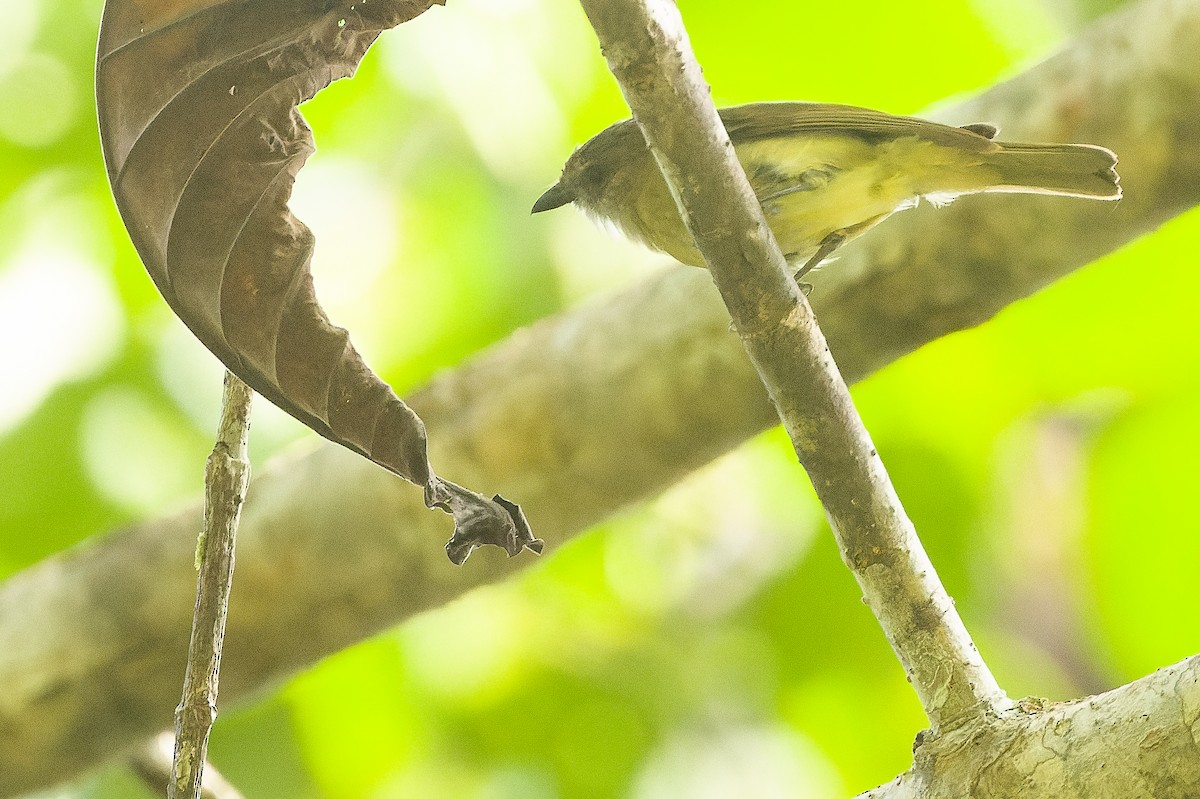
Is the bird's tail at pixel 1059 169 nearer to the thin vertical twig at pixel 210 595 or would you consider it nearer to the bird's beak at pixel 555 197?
the bird's beak at pixel 555 197

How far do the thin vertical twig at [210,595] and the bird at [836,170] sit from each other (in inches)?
46.2

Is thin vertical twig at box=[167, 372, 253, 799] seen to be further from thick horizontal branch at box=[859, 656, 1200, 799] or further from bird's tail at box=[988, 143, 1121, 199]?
bird's tail at box=[988, 143, 1121, 199]

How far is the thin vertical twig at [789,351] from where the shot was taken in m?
1.20

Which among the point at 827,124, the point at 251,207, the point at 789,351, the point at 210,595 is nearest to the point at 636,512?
the point at 827,124

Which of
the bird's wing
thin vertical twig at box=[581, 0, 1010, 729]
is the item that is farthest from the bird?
thin vertical twig at box=[581, 0, 1010, 729]

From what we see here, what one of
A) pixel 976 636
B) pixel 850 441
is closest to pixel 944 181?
pixel 850 441

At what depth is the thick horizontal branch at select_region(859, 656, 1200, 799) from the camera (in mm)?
1189

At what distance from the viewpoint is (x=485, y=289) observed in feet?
13.5

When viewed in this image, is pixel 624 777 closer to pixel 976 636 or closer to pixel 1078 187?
pixel 976 636

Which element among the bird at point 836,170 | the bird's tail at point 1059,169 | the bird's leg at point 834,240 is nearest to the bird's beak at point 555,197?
the bird at point 836,170

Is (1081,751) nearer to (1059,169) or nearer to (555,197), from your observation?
(1059,169)

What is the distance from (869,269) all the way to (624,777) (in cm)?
248

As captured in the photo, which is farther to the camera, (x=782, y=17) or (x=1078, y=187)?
(x=782, y=17)

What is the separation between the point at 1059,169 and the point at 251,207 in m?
1.57
